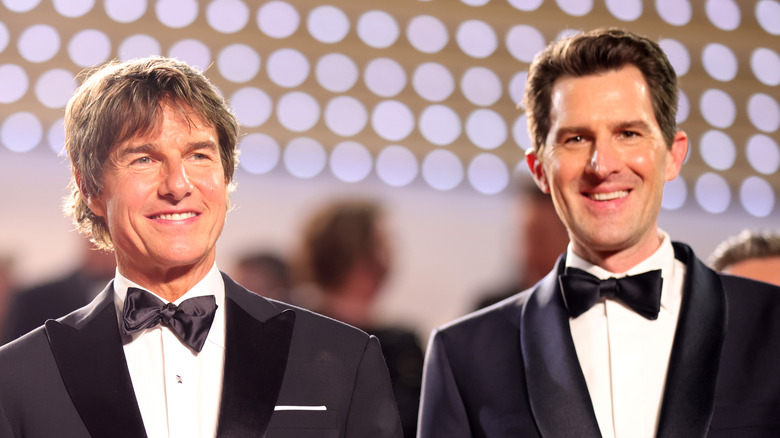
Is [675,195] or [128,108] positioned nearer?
[128,108]

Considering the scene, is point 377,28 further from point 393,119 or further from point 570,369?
point 570,369

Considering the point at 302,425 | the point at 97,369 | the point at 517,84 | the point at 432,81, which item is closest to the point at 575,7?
the point at 517,84

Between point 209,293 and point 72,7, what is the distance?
103 inches

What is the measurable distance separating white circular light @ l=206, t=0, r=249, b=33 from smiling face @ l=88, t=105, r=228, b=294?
98.5 inches

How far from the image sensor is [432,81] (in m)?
4.61

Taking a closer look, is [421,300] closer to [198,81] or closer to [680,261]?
[680,261]

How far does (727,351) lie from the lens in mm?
1877

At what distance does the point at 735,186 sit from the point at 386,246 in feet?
7.32

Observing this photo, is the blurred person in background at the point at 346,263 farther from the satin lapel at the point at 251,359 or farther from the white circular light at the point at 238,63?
the satin lapel at the point at 251,359

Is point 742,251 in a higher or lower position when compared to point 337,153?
lower


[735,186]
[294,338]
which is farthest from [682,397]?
[735,186]

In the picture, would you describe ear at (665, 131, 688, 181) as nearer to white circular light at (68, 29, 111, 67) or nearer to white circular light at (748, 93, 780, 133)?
white circular light at (68, 29, 111, 67)

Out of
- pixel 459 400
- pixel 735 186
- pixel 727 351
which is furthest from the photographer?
pixel 735 186

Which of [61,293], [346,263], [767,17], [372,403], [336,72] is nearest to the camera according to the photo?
[372,403]
